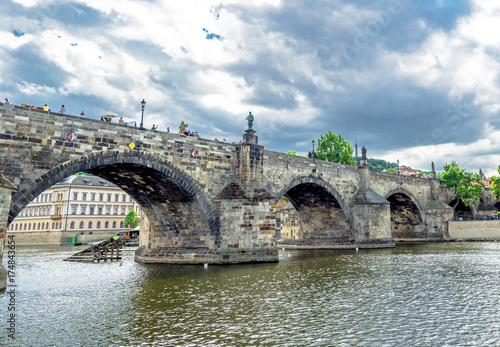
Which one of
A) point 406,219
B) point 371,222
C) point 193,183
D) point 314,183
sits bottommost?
point 371,222

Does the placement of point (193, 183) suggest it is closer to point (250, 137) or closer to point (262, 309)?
point (250, 137)

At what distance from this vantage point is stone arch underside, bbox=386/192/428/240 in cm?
4600

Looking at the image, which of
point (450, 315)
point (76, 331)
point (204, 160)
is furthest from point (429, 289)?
point (204, 160)

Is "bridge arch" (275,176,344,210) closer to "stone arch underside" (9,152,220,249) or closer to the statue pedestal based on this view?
the statue pedestal

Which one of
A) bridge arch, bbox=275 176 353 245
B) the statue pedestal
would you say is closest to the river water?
the statue pedestal

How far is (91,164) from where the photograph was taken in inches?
701

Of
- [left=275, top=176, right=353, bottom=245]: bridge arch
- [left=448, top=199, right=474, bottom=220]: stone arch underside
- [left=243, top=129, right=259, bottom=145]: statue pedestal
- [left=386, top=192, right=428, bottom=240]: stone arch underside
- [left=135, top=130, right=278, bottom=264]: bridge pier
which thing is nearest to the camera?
[left=135, top=130, right=278, bottom=264]: bridge pier

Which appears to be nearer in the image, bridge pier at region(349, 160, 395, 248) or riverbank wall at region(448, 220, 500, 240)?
bridge pier at region(349, 160, 395, 248)

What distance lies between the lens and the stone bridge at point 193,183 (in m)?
16.2

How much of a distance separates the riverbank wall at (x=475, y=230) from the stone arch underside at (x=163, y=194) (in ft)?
117

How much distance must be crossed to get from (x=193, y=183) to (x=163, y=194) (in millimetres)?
2476

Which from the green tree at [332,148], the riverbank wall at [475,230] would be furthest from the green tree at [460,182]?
the green tree at [332,148]

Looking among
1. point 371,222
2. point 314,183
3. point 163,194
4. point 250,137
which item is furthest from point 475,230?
point 163,194

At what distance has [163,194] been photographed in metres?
23.2
